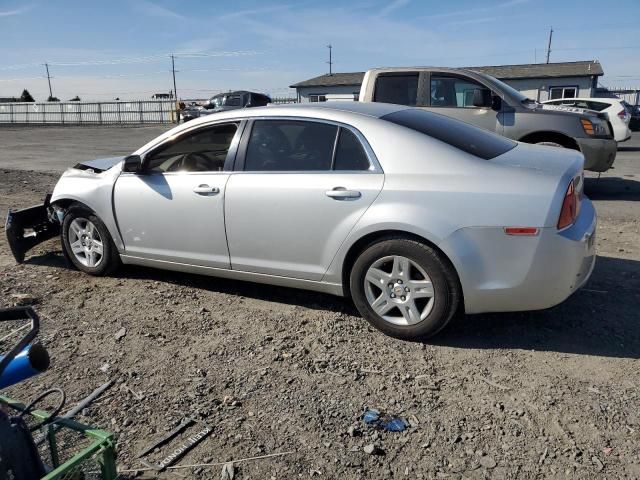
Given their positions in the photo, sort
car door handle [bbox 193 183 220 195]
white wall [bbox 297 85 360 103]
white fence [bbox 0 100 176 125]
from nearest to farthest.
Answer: car door handle [bbox 193 183 220 195], white wall [bbox 297 85 360 103], white fence [bbox 0 100 176 125]

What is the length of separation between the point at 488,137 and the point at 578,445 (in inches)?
94.3

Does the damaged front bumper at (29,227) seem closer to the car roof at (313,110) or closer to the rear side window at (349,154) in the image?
the car roof at (313,110)

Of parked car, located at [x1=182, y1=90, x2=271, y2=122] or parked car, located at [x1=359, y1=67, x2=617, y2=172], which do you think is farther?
parked car, located at [x1=182, y1=90, x2=271, y2=122]

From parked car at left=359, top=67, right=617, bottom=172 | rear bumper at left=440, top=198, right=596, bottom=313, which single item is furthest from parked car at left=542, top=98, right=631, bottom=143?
rear bumper at left=440, top=198, right=596, bottom=313

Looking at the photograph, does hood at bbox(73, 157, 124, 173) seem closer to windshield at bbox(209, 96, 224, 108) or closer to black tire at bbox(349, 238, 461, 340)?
black tire at bbox(349, 238, 461, 340)

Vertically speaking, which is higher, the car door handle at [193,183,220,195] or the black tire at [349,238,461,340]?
the car door handle at [193,183,220,195]

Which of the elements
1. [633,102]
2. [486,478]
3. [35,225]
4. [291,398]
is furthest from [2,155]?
[633,102]

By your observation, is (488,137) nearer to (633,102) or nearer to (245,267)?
(245,267)

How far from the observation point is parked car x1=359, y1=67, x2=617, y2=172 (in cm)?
→ 809

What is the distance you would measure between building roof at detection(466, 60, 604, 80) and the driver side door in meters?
29.0

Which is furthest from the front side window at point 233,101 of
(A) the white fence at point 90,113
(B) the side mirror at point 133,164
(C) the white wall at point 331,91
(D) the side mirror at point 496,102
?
(B) the side mirror at point 133,164

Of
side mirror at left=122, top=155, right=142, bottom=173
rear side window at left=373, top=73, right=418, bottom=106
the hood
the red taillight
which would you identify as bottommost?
the red taillight

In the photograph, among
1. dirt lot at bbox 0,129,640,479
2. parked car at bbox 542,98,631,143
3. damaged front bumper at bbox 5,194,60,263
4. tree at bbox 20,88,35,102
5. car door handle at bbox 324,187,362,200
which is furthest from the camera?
tree at bbox 20,88,35,102

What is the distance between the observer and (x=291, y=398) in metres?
3.05
